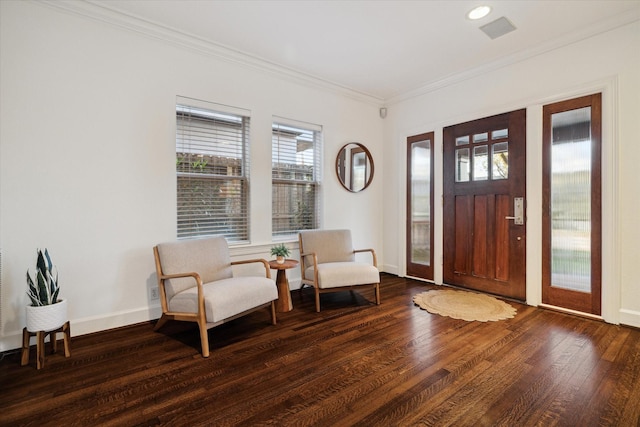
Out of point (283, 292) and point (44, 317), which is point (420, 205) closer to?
point (283, 292)

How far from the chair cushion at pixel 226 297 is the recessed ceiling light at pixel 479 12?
3.08 meters

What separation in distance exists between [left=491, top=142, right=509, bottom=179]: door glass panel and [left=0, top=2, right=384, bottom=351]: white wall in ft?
10.5

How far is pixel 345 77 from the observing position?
417cm

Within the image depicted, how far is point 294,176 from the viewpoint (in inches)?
163

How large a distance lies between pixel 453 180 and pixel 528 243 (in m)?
1.19

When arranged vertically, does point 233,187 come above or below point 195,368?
above

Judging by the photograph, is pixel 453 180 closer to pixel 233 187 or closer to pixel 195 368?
pixel 233 187

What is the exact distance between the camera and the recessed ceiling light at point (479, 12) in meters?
2.71

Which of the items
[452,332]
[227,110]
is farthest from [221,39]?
[452,332]

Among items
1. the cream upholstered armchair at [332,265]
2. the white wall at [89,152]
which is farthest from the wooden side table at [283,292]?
the white wall at [89,152]

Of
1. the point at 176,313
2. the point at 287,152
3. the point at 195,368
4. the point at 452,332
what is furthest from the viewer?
the point at 287,152

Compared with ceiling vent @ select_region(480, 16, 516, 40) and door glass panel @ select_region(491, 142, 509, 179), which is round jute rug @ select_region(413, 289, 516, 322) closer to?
door glass panel @ select_region(491, 142, 509, 179)

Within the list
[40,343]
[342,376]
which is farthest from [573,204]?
[40,343]

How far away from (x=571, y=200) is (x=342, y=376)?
295cm
